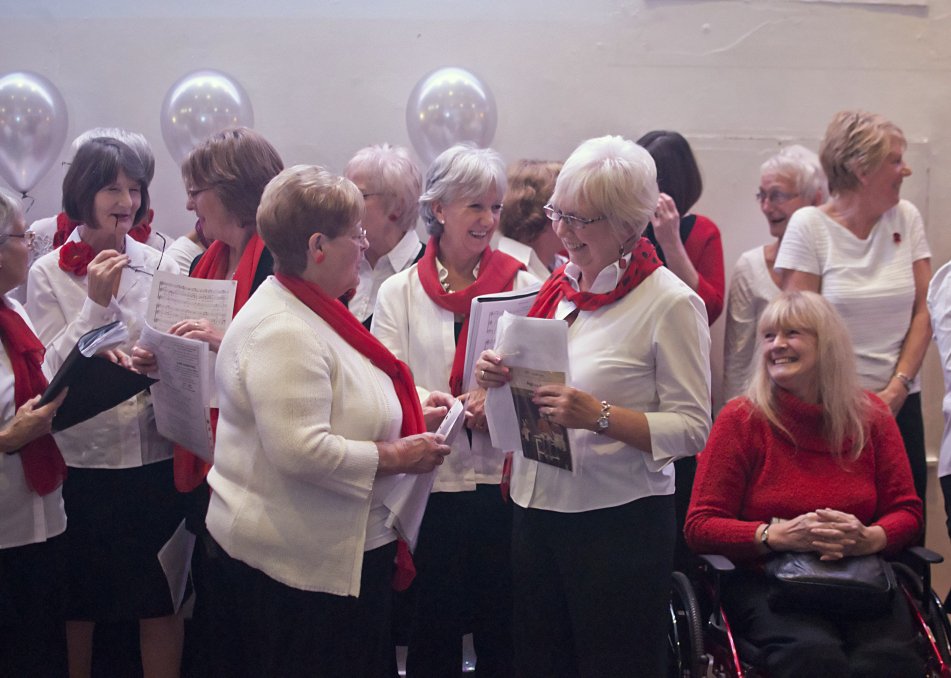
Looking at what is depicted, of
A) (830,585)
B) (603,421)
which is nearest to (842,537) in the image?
(830,585)

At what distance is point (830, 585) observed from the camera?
2512 mm

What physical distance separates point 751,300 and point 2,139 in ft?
9.80

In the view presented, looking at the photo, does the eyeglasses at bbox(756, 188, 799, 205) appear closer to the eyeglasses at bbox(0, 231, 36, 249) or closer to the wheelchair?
the wheelchair

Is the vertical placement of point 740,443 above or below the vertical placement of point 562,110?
below

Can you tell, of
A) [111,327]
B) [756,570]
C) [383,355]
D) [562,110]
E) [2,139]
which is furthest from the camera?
[562,110]

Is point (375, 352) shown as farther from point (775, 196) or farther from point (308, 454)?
point (775, 196)

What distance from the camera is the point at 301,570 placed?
1972 mm

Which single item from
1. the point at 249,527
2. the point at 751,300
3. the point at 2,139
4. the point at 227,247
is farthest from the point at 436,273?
the point at 2,139

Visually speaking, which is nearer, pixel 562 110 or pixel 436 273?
pixel 436 273

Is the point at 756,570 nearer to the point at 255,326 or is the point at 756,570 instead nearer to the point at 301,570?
the point at 301,570

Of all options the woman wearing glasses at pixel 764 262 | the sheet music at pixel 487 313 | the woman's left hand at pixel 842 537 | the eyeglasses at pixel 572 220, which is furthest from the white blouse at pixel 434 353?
the woman wearing glasses at pixel 764 262

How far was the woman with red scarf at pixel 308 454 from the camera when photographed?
193 centimetres

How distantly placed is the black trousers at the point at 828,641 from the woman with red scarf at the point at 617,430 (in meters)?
0.42

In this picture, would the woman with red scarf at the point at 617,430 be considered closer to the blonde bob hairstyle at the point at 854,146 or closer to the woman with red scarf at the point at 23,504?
the woman with red scarf at the point at 23,504
